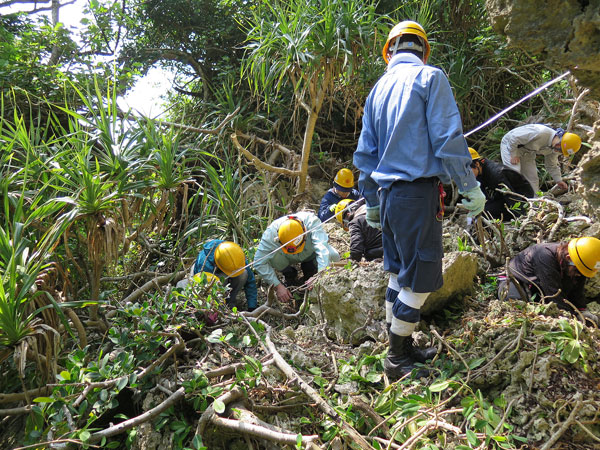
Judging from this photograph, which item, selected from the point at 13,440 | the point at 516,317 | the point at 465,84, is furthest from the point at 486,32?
the point at 13,440

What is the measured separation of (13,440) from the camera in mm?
2100

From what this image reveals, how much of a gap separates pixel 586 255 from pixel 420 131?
52.6 inches

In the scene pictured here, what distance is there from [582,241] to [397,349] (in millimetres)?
1324

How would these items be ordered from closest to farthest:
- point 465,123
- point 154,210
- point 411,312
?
point 411,312, point 154,210, point 465,123

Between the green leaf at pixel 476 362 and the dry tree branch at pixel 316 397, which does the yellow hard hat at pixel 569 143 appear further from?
the dry tree branch at pixel 316 397

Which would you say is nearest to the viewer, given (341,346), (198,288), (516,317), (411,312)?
(411,312)

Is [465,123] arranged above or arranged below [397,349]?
above

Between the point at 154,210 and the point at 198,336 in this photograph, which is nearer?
the point at 198,336

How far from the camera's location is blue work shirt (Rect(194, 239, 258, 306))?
3303 millimetres

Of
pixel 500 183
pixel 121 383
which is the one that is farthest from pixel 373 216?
pixel 500 183

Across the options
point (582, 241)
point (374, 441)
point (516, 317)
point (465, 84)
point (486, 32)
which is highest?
point (486, 32)

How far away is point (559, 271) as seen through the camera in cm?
260

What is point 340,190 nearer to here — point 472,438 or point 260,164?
point 260,164

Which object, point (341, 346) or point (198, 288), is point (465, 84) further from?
point (198, 288)
